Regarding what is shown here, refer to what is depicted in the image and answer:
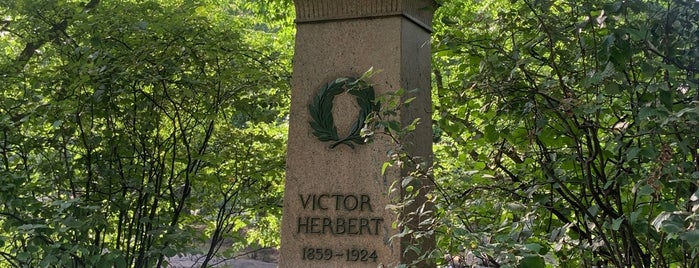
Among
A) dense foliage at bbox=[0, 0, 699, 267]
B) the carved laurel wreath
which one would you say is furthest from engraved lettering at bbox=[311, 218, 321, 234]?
dense foliage at bbox=[0, 0, 699, 267]

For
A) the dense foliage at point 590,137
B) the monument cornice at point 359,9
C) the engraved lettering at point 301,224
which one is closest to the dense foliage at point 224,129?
the dense foliage at point 590,137

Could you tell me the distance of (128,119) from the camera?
4773mm

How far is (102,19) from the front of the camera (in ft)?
15.0

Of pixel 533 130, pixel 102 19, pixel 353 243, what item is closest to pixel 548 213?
pixel 533 130

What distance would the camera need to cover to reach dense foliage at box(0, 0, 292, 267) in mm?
4383

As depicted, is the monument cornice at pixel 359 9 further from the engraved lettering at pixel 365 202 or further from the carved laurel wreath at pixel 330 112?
the engraved lettering at pixel 365 202

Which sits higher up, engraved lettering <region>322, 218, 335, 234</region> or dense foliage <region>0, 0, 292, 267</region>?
dense foliage <region>0, 0, 292, 267</region>

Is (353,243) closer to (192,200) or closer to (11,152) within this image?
(192,200)

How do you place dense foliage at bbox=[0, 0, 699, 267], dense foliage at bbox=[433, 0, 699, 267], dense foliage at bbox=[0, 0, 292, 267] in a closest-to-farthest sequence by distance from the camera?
dense foliage at bbox=[433, 0, 699, 267], dense foliage at bbox=[0, 0, 699, 267], dense foliage at bbox=[0, 0, 292, 267]

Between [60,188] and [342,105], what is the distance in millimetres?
2211

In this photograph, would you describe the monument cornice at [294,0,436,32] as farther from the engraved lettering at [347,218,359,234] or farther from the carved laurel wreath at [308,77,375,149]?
the engraved lettering at [347,218,359,234]

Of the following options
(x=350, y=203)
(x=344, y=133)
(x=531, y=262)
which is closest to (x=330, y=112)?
(x=344, y=133)

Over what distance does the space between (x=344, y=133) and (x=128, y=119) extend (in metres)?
1.96

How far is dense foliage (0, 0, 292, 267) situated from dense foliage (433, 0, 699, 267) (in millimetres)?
1906
